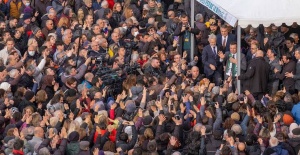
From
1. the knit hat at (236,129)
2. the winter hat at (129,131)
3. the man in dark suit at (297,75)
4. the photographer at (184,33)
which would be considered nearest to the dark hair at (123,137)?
the winter hat at (129,131)

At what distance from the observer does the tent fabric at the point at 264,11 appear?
3472cm

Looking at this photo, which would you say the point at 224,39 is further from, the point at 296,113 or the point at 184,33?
the point at 296,113

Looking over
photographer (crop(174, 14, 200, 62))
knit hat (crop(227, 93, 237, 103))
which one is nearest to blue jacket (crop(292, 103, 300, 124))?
knit hat (crop(227, 93, 237, 103))

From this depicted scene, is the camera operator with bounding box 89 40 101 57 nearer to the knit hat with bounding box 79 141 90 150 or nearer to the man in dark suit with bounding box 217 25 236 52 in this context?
the man in dark suit with bounding box 217 25 236 52

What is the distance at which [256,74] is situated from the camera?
1388 inches

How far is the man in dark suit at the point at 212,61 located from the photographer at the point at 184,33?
838 millimetres

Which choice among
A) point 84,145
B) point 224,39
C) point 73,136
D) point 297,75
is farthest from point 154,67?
point 84,145

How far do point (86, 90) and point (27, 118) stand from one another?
7.07ft

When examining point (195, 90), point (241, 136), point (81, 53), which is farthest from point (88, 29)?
point (241, 136)

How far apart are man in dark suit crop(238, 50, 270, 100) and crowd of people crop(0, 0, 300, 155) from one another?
0.02 metres

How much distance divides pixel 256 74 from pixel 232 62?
1082 mm

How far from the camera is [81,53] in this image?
36688 millimetres

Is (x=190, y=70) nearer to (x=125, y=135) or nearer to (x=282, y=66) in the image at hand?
(x=282, y=66)

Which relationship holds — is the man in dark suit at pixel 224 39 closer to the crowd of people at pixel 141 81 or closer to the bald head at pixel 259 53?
the crowd of people at pixel 141 81
